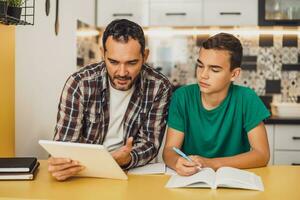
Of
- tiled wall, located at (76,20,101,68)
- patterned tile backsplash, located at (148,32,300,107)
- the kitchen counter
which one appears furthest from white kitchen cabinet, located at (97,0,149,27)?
the kitchen counter

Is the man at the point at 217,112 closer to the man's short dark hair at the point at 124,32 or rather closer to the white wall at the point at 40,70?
the man's short dark hair at the point at 124,32

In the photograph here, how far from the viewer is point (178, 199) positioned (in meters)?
1.25

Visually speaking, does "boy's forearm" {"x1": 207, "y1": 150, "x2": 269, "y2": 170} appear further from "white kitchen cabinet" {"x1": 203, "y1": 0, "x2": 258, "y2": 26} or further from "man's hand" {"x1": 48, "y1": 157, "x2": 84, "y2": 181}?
"white kitchen cabinet" {"x1": 203, "y1": 0, "x2": 258, "y2": 26}

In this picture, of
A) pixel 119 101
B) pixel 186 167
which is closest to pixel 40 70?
pixel 119 101

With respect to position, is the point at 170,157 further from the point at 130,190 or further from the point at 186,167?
the point at 130,190

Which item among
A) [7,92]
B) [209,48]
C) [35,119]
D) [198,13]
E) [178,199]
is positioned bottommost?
[178,199]

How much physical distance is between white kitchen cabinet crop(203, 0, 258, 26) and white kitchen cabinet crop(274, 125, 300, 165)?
88cm

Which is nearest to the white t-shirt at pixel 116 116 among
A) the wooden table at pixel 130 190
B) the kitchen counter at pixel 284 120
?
the wooden table at pixel 130 190

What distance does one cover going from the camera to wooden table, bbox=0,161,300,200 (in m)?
1.27

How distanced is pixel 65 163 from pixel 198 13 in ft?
7.76

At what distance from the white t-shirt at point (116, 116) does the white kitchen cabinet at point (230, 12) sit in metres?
1.77

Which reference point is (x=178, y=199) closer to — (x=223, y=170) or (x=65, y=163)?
(x=223, y=170)

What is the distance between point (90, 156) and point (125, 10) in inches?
93.2

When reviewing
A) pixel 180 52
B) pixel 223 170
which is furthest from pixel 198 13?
pixel 223 170
